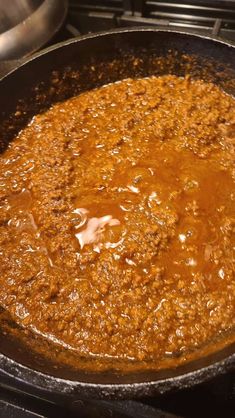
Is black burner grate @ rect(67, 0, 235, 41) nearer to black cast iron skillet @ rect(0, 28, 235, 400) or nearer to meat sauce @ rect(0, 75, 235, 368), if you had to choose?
black cast iron skillet @ rect(0, 28, 235, 400)

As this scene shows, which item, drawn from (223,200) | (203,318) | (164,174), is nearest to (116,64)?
(164,174)

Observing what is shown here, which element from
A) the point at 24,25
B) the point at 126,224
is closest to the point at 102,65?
the point at 24,25

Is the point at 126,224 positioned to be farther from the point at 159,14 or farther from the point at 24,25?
the point at 159,14

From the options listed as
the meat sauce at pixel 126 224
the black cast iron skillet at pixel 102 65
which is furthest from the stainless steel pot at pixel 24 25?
the meat sauce at pixel 126 224

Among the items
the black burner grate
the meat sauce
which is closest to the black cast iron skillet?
the meat sauce

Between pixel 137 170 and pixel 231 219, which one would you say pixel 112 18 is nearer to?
pixel 137 170
